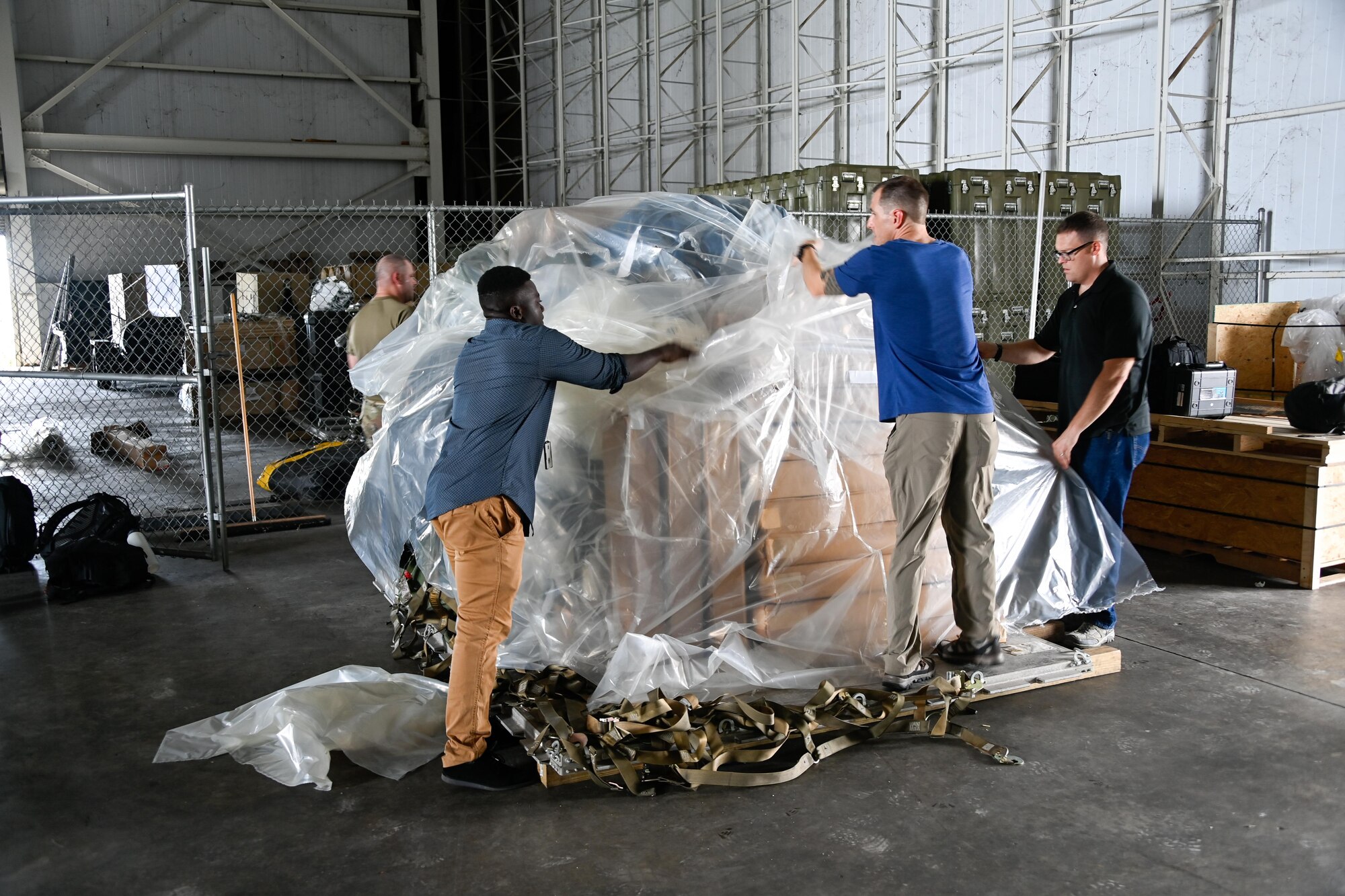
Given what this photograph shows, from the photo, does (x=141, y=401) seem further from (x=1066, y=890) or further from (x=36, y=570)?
(x=1066, y=890)

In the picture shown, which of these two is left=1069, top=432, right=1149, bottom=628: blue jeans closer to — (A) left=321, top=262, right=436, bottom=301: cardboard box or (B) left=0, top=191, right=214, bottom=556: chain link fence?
(B) left=0, top=191, right=214, bottom=556: chain link fence

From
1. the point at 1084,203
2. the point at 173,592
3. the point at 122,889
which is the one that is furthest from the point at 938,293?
the point at 1084,203

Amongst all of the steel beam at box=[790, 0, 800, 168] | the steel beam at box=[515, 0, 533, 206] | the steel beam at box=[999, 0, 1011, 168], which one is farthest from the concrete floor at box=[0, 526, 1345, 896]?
the steel beam at box=[515, 0, 533, 206]

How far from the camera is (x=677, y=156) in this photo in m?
17.9

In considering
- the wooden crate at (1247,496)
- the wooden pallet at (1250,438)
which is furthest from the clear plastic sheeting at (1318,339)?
the wooden crate at (1247,496)

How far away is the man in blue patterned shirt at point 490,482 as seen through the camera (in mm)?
3455

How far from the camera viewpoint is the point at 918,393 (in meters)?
3.92

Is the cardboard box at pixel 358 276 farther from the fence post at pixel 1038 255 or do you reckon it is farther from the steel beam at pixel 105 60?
the fence post at pixel 1038 255

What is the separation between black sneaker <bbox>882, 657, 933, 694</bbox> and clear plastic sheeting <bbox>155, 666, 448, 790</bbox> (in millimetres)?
1708

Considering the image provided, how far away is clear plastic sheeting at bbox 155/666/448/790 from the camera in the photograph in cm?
372

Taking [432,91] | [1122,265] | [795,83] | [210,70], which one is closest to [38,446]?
[210,70]

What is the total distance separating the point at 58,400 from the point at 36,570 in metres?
10.1

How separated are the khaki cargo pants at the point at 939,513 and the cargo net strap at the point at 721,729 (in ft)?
0.75

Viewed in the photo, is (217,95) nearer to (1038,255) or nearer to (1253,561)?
(1038,255)
